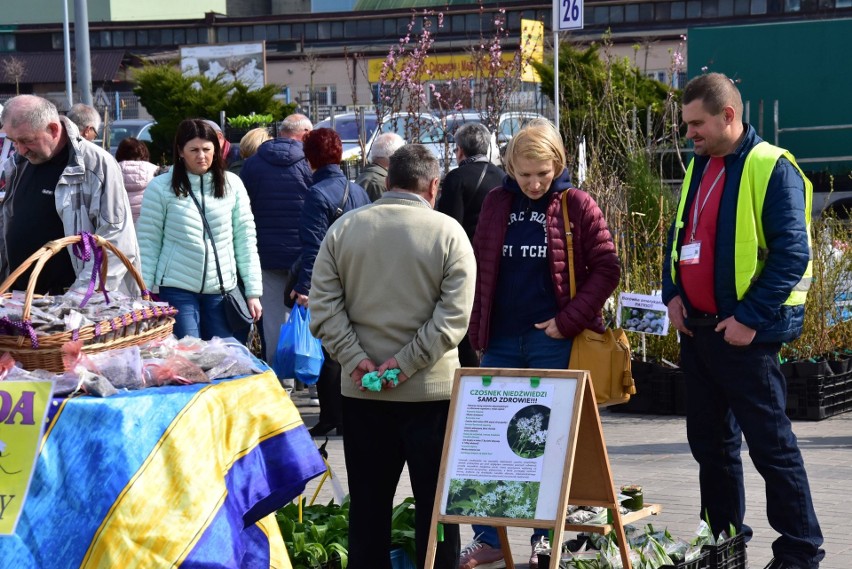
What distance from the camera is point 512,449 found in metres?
4.58

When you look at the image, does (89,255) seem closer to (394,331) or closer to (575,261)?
(394,331)

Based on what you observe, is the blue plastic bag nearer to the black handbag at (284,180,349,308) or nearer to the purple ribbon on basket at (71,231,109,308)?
the black handbag at (284,180,349,308)

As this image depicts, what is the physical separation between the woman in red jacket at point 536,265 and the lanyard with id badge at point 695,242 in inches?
11.9

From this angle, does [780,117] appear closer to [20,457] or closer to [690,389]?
[690,389]

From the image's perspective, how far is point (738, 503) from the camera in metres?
5.34

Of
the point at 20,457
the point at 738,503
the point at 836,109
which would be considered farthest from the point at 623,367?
the point at 836,109

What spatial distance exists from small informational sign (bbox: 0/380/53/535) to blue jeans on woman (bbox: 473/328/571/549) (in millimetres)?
2056

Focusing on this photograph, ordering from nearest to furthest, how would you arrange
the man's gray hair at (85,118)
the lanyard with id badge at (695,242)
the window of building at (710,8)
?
the lanyard with id badge at (695,242), the man's gray hair at (85,118), the window of building at (710,8)

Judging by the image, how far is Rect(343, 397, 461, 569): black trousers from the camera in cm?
486

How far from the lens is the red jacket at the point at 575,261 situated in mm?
5297

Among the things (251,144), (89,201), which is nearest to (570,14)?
(251,144)

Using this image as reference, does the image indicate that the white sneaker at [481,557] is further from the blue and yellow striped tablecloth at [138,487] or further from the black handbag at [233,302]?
the black handbag at [233,302]

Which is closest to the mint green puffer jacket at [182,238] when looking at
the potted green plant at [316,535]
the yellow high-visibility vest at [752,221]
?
the potted green plant at [316,535]

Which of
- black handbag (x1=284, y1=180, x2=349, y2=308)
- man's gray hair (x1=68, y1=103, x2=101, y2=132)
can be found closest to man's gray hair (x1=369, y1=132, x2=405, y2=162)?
black handbag (x1=284, y1=180, x2=349, y2=308)
